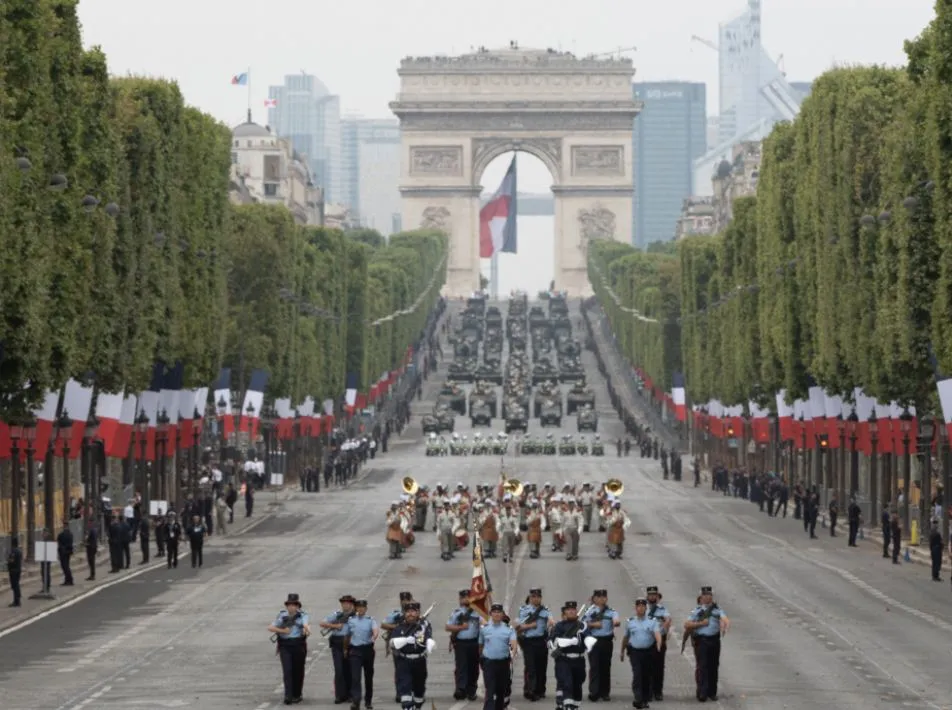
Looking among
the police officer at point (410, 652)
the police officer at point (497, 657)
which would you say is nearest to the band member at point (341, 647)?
the police officer at point (410, 652)

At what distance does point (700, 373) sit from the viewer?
487 ft

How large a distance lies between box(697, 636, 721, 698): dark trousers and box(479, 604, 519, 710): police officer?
3.14 metres

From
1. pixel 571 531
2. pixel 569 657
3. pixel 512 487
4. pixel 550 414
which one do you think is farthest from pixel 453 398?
pixel 569 657

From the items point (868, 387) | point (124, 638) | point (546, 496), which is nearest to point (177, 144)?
point (546, 496)

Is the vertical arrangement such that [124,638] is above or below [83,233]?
below

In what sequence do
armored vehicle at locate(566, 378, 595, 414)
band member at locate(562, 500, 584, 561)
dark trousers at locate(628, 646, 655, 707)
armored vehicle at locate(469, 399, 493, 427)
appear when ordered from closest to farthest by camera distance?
dark trousers at locate(628, 646, 655, 707) → band member at locate(562, 500, 584, 561) → armored vehicle at locate(469, 399, 493, 427) → armored vehicle at locate(566, 378, 595, 414)

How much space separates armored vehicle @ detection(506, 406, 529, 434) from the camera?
169100 mm

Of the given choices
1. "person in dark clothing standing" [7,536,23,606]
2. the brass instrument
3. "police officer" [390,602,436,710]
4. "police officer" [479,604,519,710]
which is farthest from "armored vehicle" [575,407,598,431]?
"police officer" [479,604,519,710]

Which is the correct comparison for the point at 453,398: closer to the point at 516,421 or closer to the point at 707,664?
the point at 516,421

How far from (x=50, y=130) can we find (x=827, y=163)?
37.2m

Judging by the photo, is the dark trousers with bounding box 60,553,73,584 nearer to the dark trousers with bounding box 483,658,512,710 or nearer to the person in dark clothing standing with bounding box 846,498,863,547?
the person in dark clothing standing with bounding box 846,498,863,547

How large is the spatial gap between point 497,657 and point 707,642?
11.8 feet

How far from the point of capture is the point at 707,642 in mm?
38906

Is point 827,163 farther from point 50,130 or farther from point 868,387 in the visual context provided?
point 50,130
